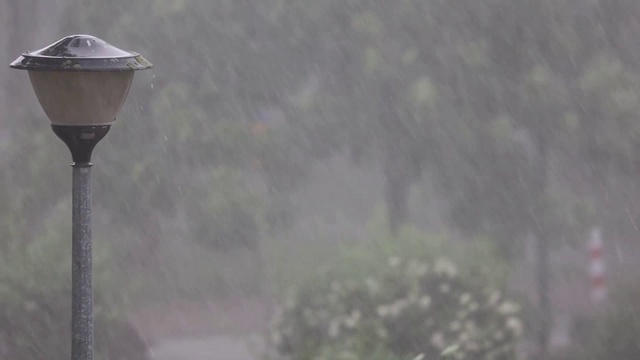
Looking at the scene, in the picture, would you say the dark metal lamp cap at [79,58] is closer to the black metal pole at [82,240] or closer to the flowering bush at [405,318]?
the black metal pole at [82,240]

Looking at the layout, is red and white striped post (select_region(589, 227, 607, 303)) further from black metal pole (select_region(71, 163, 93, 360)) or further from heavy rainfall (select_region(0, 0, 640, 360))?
black metal pole (select_region(71, 163, 93, 360))

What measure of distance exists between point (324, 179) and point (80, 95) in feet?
11.3

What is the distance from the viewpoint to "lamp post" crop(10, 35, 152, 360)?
2.67 metres

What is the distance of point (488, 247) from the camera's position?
5984 millimetres

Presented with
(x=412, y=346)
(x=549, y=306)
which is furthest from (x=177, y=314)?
(x=549, y=306)

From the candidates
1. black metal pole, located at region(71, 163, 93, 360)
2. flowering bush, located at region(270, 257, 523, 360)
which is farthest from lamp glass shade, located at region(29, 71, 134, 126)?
flowering bush, located at region(270, 257, 523, 360)

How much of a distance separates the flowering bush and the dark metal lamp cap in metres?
3.28

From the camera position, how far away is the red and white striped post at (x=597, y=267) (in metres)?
5.86

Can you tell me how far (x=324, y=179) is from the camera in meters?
6.04

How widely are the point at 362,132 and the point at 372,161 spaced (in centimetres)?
22

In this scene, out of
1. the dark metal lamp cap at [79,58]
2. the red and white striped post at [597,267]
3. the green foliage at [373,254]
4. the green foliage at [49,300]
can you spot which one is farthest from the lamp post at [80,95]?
the red and white striped post at [597,267]

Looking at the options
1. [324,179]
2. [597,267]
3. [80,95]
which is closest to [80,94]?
[80,95]

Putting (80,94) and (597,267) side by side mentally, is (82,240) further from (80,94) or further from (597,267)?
(597,267)

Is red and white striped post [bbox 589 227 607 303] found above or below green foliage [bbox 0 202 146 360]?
below
